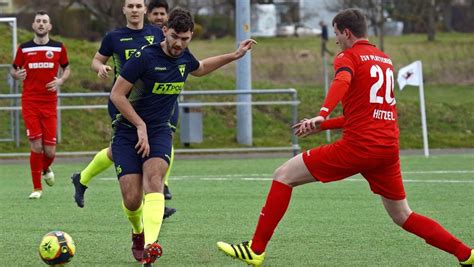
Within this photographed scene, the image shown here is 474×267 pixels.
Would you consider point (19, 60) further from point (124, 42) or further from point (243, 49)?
point (243, 49)

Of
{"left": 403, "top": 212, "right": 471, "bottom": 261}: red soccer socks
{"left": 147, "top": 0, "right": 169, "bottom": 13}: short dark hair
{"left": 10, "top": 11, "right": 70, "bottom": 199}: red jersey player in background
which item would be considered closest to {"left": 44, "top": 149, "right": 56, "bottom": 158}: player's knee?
{"left": 10, "top": 11, "right": 70, "bottom": 199}: red jersey player in background

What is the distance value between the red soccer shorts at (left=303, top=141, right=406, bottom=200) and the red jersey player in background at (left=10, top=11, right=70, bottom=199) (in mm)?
6306

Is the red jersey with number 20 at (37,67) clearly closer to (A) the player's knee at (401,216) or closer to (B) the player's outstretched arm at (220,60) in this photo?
(B) the player's outstretched arm at (220,60)

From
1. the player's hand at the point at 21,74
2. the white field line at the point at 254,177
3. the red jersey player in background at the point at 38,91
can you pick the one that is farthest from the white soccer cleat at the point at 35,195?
the white field line at the point at 254,177

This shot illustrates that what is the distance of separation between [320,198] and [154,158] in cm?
498

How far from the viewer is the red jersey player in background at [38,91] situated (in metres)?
13.4

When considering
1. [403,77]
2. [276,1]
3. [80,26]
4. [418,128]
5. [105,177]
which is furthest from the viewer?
[276,1]

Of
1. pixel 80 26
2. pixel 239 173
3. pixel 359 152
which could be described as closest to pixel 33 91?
pixel 239 173

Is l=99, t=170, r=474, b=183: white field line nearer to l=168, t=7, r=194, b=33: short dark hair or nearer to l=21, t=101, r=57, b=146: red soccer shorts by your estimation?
l=21, t=101, r=57, b=146: red soccer shorts

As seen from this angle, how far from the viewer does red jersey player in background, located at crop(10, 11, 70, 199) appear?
528 inches

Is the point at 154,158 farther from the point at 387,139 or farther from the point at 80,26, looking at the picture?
the point at 80,26

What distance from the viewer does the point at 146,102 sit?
8297 mm

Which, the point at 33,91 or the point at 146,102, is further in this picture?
the point at 33,91

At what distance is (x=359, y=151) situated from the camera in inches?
300
